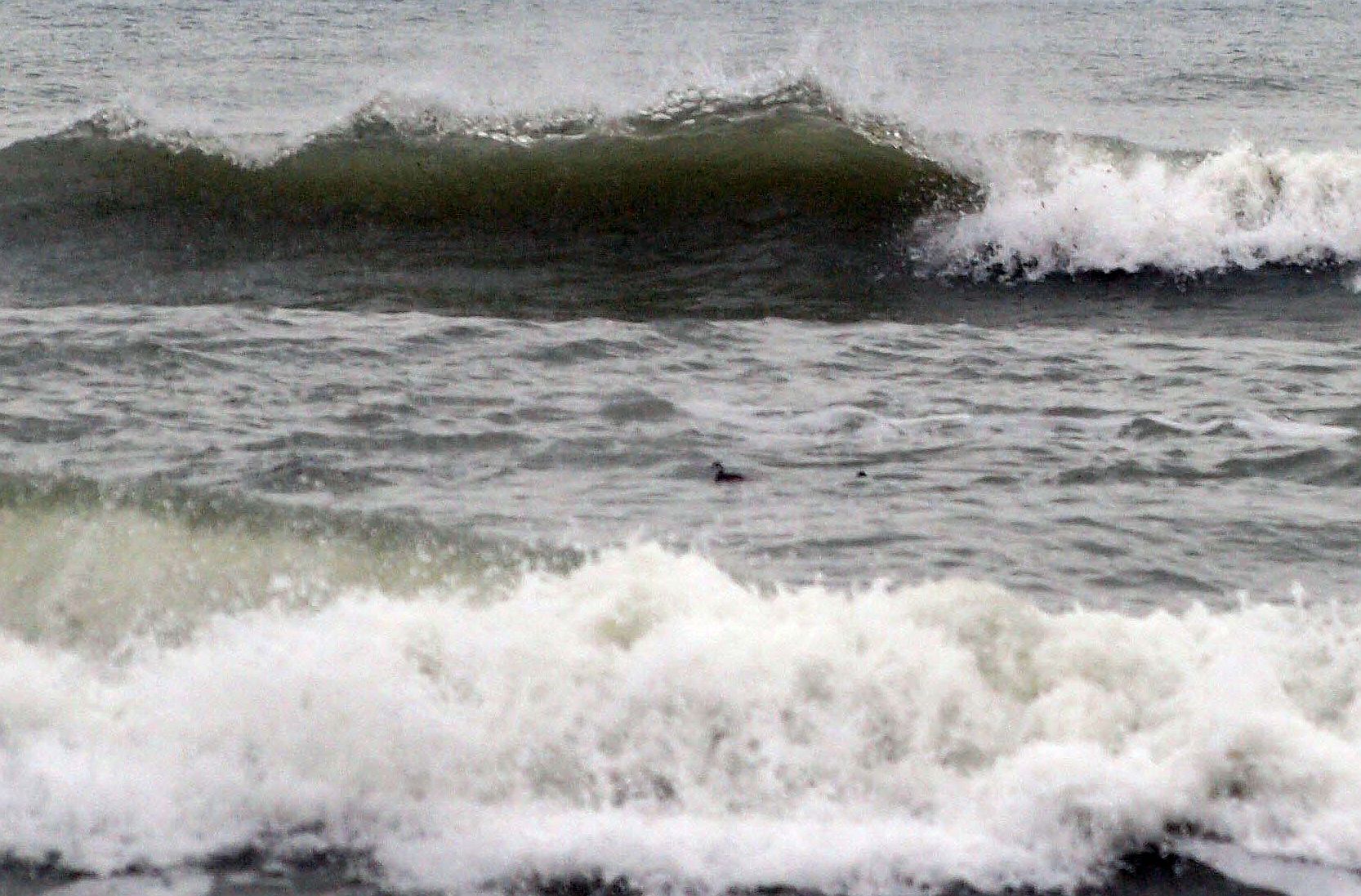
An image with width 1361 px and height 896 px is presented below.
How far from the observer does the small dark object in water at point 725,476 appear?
6.86 m

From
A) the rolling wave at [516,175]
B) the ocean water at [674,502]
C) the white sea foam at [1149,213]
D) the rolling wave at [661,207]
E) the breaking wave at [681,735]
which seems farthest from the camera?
the rolling wave at [516,175]

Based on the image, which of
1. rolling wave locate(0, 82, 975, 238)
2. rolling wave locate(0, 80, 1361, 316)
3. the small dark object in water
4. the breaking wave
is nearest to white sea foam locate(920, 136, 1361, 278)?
rolling wave locate(0, 80, 1361, 316)

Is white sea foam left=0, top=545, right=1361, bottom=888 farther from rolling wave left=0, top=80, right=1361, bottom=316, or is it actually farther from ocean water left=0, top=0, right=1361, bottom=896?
rolling wave left=0, top=80, right=1361, bottom=316

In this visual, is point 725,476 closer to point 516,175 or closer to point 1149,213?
point 1149,213

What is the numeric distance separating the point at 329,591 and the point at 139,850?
1210 mm

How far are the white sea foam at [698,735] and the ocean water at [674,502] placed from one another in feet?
0.04

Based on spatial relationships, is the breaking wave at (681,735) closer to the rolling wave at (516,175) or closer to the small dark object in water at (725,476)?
the small dark object in water at (725,476)

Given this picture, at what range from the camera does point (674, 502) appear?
651 centimetres

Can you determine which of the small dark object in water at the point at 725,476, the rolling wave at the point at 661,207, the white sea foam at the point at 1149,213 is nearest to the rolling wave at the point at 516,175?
the rolling wave at the point at 661,207

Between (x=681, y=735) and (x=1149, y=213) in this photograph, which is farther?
(x=1149, y=213)

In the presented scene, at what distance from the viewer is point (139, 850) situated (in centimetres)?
431

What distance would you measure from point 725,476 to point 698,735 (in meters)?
2.34

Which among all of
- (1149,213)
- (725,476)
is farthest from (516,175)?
(725,476)

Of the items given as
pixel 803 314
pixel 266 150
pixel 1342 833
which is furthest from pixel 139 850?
pixel 266 150
